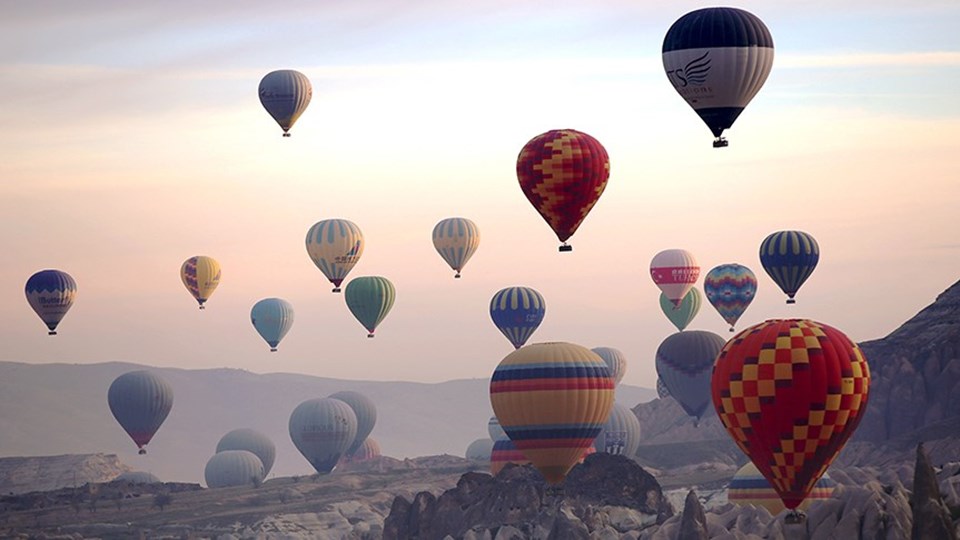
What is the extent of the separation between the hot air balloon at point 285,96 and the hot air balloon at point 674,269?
51182mm

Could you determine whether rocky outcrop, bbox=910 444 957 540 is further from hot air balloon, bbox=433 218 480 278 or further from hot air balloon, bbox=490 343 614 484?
hot air balloon, bbox=433 218 480 278

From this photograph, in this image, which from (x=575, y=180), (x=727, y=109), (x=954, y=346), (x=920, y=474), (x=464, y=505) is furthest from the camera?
(x=954, y=346)

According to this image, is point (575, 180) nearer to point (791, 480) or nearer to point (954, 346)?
point (791, 480)

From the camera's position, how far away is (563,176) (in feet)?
410

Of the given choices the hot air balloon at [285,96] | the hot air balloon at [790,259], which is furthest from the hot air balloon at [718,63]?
the hot air balloon at [790,259]

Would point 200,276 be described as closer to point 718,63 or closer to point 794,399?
point 718,63

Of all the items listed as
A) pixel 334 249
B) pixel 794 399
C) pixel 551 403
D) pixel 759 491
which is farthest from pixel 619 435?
pixel 794 399

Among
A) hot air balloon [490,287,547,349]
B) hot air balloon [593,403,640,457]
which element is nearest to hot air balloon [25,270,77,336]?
hot air balloon [490,287,547,349]

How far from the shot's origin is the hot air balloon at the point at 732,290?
194 metres

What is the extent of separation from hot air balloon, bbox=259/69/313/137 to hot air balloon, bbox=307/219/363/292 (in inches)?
718

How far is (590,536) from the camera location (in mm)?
136375

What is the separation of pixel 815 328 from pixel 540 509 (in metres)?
49.8

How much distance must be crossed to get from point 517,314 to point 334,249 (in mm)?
19236

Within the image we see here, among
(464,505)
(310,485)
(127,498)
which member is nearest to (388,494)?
(310,485)
